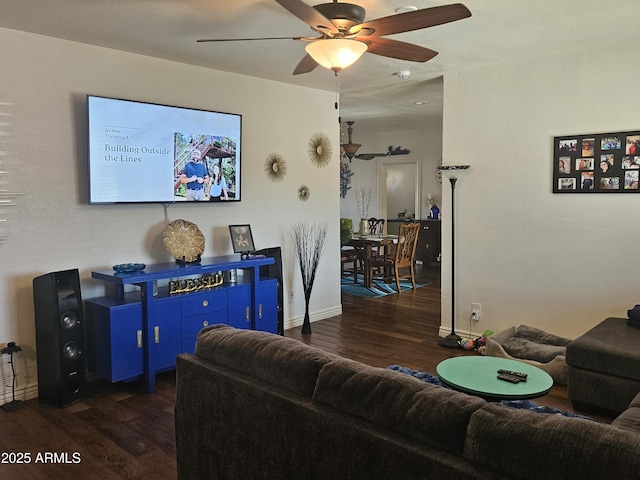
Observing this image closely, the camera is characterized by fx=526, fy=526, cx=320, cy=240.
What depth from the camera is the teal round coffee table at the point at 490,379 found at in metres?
2.41

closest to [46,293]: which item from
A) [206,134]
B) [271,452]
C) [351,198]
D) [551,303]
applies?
[206,134]

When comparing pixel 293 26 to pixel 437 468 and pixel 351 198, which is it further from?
pixel 351 198

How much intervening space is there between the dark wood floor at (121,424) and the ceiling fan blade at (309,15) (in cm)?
229

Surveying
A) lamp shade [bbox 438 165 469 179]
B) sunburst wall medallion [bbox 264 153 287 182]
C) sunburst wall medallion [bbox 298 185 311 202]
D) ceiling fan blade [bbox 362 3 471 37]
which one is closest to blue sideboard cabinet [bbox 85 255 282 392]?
sunburst wall medallion [bbox 264 153 287 182]

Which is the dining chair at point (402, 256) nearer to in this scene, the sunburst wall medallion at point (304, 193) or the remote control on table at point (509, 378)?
the sunburst wall medallion at point (304, 193)

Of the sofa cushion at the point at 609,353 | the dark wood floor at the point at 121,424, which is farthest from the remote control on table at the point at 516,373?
the dark wood floor at the point at 121,424

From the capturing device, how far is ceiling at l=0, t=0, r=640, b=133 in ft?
9.98

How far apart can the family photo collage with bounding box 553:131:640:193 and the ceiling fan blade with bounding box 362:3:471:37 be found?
2.19m

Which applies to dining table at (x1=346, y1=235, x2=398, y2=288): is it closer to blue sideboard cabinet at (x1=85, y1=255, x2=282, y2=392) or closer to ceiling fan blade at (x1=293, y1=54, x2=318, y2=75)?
blue sideboard cabinet at (x1=85, y1=255, x2=282, y2=392)

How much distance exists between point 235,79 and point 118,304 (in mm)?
2314

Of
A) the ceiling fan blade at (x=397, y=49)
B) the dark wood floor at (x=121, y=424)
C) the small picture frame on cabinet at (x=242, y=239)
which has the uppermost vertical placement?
the ceiling fan blade at (x=397, y=49)

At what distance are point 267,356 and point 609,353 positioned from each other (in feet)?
7.50

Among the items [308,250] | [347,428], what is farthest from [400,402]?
[308,250]

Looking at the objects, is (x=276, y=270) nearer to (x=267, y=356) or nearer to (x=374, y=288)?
(x=374, y=288)
